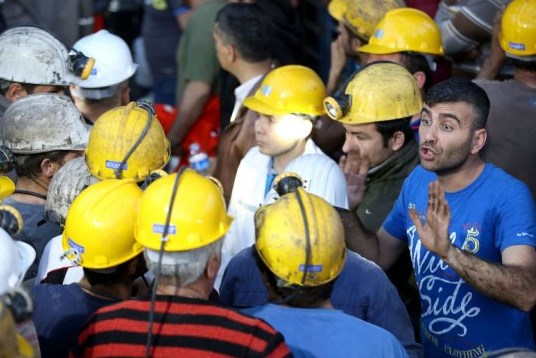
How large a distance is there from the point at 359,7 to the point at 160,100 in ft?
11.2

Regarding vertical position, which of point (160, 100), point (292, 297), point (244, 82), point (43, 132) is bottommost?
point (160, 100)

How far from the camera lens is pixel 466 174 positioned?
4.68 m

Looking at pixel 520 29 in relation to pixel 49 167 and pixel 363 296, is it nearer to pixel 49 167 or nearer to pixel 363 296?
pixel 363 296

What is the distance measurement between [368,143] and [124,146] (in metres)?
1.29

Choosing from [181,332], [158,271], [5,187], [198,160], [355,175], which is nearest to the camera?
[181,332]

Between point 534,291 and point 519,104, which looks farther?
point 519,104

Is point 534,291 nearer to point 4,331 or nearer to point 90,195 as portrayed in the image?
point 90,195

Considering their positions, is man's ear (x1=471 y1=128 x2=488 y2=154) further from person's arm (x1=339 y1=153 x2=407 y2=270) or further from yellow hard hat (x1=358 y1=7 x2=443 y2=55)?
yellow hard hat (x1=358 y1=7 x2=443 y2=55)

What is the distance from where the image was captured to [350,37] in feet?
22.5

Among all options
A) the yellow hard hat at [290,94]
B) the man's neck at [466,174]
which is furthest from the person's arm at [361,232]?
the man's neck at [466,174]

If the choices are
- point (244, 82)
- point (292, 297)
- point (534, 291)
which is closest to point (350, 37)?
point (244, 82)

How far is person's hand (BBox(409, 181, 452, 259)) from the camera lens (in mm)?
4234

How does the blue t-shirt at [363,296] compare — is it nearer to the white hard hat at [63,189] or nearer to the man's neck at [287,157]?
the white hard hat at [63,189]

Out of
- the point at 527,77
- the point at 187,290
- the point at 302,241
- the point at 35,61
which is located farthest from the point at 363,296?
the point at 35,61
